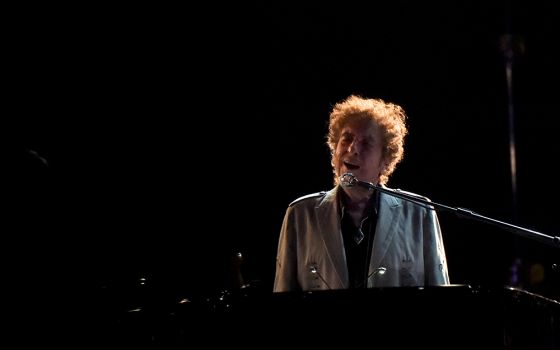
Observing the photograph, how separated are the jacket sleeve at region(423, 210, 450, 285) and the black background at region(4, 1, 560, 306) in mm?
1078

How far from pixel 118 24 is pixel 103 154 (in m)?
1.13

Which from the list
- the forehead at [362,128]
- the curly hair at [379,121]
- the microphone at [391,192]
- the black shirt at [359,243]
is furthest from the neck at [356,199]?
the microphone at [391,192]

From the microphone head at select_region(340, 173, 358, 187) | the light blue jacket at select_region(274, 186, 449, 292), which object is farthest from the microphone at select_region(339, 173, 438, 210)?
the light blue jacket at select_region(274, 186, 449, 292)

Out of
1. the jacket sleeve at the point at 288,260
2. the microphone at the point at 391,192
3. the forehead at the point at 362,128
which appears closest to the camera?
the microphone at the point at 391,192

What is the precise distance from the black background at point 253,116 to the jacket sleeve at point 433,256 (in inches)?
42.4

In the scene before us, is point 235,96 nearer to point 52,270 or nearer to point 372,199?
point 372,199

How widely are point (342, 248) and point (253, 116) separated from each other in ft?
8.33

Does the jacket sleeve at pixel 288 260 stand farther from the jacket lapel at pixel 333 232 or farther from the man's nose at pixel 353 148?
the man's nose at pixel 353 148

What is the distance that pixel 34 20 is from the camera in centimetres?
476

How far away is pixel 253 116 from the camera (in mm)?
5574

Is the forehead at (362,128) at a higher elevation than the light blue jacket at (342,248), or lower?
higher

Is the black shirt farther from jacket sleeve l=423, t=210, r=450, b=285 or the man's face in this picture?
jacket sleeve l=423, t=210, r=450, b=285

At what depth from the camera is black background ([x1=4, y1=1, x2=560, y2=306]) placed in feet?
14.1

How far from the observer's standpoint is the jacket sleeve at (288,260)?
11.0 ft
